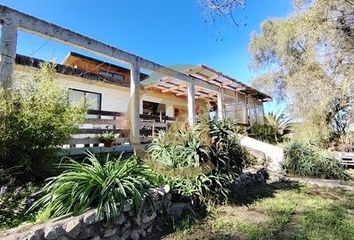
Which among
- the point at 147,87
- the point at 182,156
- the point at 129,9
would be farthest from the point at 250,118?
the point at 182,156

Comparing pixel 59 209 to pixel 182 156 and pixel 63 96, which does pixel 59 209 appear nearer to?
pixel 63 96

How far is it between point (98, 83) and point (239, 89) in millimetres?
7644

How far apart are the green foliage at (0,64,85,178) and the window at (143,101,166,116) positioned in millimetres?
9391

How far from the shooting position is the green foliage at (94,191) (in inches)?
133

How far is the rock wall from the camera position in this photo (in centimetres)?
277

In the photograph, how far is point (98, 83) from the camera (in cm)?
1041

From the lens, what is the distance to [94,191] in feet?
11.7

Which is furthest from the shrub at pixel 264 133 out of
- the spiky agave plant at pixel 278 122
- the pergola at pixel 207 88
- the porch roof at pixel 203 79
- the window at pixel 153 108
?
the window at pixel 153 108

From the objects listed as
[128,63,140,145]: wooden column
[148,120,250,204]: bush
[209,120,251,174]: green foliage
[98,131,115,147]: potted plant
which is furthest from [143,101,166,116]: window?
[148,120,250,204]: bush

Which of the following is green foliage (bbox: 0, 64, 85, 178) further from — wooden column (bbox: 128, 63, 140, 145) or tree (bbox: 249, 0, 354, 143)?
tree (bbox: 249, 0, 354, 143)

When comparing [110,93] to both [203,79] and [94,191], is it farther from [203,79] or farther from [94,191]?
[94,191]

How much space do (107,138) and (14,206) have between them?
3512mm

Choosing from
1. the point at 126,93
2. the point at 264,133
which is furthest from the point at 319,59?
the point at 126,93

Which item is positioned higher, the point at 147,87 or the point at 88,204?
the point at 147,87
